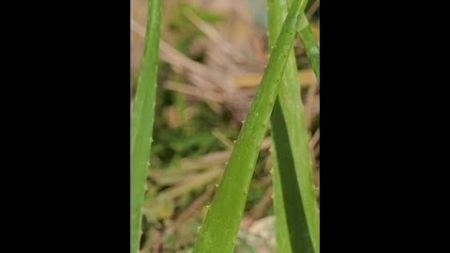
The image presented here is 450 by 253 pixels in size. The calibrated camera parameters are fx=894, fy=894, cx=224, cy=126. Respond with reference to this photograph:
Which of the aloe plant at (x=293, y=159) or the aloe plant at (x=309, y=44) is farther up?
the aloe plant at (x=309, y=44)

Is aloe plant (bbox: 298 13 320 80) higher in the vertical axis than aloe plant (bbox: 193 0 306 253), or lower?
higher

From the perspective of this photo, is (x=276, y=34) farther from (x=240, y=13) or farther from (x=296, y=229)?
(x=296, y=229)

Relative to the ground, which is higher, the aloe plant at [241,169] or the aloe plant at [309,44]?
the aloe plant at [309,44]
